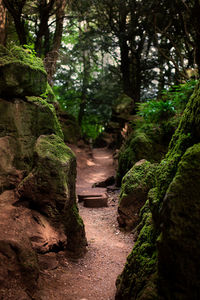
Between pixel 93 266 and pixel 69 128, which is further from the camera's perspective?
pixel 69 128

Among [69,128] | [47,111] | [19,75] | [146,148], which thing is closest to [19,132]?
[47,111]

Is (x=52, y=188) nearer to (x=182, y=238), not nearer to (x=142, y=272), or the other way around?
(x=142, y=272)

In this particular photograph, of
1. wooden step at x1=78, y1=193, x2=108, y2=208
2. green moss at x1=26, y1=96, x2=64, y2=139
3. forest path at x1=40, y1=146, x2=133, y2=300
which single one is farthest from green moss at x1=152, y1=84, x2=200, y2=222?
wooden step at x1=78, y1=193, x2=108, y2=208

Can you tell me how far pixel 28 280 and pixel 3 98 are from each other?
321 centimetres

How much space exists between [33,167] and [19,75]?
180 centimetres

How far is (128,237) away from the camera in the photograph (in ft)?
19.4

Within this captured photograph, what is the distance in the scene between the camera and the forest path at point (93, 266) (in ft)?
11.0

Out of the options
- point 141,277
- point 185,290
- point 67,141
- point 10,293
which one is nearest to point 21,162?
point 10,293

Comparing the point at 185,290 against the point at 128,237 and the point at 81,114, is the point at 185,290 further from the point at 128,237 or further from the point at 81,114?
the point at 81,114

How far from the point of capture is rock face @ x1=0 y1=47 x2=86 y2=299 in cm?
401

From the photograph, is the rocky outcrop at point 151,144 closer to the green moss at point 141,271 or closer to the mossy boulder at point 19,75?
the mossy boulder at point 19,75

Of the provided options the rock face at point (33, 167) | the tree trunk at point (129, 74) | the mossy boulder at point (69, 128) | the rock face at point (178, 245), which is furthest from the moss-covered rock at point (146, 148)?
the tree trunk at point (129, 74)

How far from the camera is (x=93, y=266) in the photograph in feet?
14.5

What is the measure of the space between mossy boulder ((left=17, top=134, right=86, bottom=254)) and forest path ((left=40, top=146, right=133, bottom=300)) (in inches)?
18.3
